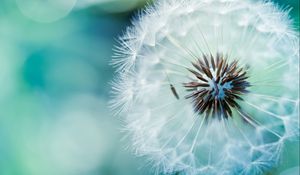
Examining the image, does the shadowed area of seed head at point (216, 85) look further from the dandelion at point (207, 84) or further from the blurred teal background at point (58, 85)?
the blurred teal background at point (58, 85)

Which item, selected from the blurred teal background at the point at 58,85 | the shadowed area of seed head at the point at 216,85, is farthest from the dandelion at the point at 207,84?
the blurred teal background at the point at 58,85

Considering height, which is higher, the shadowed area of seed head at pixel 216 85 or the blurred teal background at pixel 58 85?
the blurred teal background at pixel 58 85

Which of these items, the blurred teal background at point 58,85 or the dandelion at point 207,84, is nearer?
the dandelion at point 207,84

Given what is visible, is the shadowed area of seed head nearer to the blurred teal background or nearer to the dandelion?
the dandelion

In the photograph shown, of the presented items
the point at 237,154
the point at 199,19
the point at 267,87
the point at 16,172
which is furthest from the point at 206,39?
the point at 16,172

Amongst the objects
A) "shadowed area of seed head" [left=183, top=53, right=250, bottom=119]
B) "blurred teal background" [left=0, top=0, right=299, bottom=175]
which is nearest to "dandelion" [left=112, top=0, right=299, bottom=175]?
"shadowed area of seed head" [left=183, top=53, right=250, bottom=119]

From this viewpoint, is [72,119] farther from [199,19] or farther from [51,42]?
[199,19]
